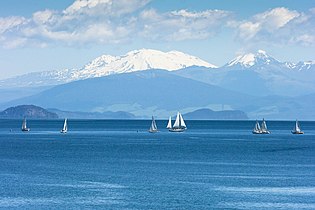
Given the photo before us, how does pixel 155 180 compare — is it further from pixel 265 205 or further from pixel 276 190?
pixel 265 205

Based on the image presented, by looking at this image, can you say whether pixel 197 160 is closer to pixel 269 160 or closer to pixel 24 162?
pixel 269 160

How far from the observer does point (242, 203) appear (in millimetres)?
69062

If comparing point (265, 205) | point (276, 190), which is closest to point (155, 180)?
point (276, 190)

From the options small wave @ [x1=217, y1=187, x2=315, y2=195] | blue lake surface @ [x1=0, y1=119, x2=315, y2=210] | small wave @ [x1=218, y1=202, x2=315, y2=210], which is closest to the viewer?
small wave @ [x1=218, y1=202, x2=315, y2=210]

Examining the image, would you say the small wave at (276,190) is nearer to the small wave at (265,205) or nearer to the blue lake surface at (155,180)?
the blue lake surface at (155,180)

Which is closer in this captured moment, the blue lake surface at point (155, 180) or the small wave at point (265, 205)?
the small wave at point (265, 205)

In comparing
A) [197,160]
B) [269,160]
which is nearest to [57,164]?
[197,160]

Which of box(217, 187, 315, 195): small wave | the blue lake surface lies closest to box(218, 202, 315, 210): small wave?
the blue lake surface

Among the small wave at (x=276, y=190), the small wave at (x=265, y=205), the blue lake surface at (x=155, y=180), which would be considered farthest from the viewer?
the small wave at (x=276, y=190)

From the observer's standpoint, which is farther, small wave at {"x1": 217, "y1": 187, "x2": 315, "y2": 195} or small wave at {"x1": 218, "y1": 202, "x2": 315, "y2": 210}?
small wave at {"x1": 217, "y1": 187, "x2": 315, "y2": 195}

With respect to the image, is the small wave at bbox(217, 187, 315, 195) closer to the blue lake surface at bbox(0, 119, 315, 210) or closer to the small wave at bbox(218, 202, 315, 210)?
the blue lake surface at bbox(0, 119, 315, 210)

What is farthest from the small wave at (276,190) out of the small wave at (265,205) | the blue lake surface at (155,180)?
the small wave at (265,205)

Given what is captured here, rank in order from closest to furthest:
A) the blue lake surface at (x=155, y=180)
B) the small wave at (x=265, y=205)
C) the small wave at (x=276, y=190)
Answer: the small wave at (x=265, y=205) → the blue lake surface at (x=155, y=180) → the small wave at (x=276, y=190)

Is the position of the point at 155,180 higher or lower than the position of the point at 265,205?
higher
